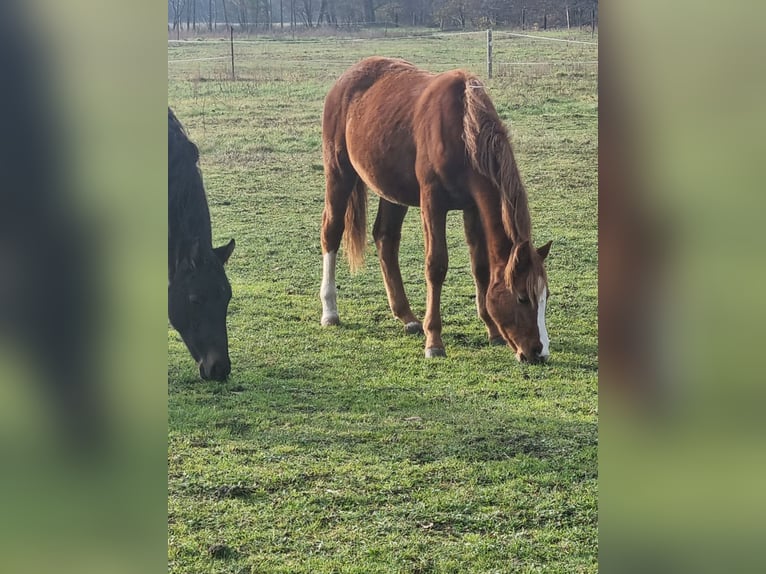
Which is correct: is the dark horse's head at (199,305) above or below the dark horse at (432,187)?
below

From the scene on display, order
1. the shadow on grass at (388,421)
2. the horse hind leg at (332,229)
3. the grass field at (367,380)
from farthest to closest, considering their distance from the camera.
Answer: the horse hind leg at (332,229), the shadow on grass at (388,421), the grass field at (367,380)

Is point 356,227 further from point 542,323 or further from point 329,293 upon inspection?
point 542,323

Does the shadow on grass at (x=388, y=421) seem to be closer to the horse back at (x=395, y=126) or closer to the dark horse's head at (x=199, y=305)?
the dark horse's head at (x=199, y=305)

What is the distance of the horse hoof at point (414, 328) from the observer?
14.3ft

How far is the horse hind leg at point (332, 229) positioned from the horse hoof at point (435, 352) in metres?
0.46

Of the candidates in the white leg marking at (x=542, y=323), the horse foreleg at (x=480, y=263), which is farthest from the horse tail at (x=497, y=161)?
the white leg marking at (x=542, y=323)

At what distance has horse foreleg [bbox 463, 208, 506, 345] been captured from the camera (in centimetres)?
422

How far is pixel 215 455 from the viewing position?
4.16m

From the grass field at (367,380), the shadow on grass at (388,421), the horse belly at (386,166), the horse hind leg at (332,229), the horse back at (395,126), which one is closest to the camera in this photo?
the grass field at (367,380)

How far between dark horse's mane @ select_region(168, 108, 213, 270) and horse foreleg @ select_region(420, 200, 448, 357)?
1.04m

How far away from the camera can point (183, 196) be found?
430 centimetres

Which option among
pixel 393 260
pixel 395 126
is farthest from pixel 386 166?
pixel 393 260

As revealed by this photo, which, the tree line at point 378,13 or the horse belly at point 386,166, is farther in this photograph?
the horse belly at point 386,166
